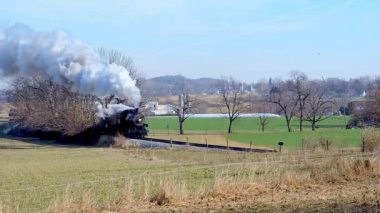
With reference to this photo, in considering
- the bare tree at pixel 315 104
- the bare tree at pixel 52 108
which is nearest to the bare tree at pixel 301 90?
the bare tree at pixel 315 104

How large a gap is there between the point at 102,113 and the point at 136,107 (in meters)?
9.97

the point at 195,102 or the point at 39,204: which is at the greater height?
the point at 195,102

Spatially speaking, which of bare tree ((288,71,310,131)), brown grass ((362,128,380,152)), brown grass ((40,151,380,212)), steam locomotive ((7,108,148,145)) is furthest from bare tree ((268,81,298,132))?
brown grass ((40,151,380,212))

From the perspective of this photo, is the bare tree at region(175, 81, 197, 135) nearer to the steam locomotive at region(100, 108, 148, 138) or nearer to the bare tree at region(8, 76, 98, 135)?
the bare tree at region(8, 76, 98, 135)

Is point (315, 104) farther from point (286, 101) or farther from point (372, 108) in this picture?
point (372, 108)

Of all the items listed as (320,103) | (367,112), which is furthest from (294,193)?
(320,103)

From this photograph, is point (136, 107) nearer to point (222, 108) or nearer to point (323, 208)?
point (323, 208)

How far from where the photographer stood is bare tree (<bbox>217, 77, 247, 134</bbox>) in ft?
452

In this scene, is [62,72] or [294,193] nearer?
[294,193]

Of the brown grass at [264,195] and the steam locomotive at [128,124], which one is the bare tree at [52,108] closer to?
the steam locomotive at [128,124]

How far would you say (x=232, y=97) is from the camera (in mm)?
147500

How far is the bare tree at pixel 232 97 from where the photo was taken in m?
138

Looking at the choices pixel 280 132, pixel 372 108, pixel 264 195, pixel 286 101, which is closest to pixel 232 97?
pixel 286 101

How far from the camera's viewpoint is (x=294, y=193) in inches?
679
